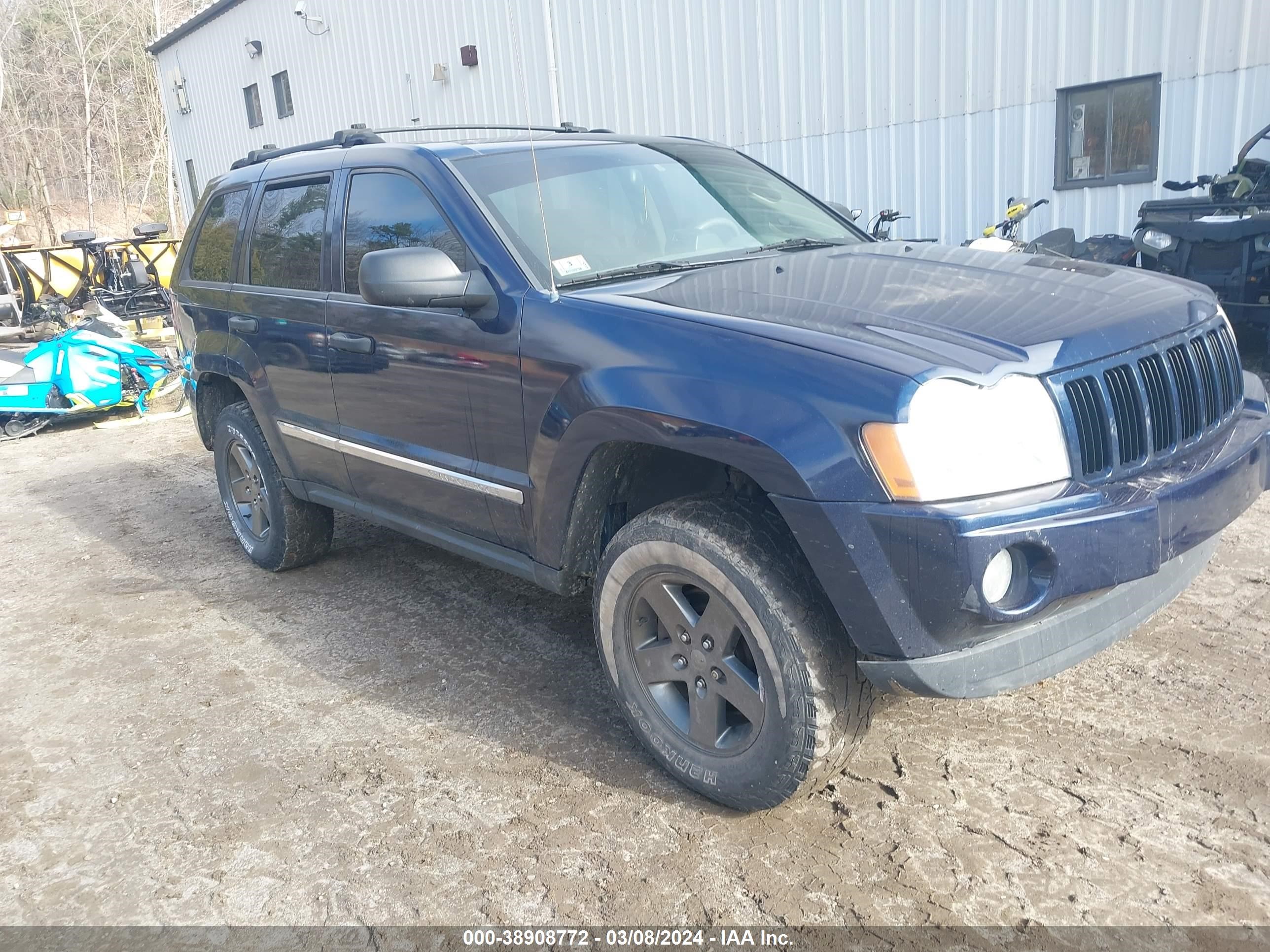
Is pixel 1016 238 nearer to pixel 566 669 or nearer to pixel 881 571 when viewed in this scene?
pixel 566 669

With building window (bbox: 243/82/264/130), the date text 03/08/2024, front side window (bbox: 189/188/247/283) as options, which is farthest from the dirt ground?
building window (bbox: 243/82/264/130)

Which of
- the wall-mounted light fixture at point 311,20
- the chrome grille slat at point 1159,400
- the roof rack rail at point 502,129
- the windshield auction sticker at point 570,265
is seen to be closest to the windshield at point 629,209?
the windshield auction sticker at point 570,265

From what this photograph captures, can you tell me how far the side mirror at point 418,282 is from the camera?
3057mm

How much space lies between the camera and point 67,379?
9305 mm

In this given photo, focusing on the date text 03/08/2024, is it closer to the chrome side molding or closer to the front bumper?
the front bumper

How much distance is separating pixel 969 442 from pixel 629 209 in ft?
5.81

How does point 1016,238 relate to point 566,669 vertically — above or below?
above

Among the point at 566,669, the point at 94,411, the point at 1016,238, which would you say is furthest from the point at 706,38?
the point at 566,669

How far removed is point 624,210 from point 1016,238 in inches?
233

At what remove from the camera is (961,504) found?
2.23m

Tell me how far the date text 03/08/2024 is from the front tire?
1.33 feet

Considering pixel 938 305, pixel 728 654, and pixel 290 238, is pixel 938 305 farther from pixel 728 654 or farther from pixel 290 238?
pixel 290 238

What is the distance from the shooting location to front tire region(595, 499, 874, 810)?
253cm

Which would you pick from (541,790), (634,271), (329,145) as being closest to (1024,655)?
(541,790)
